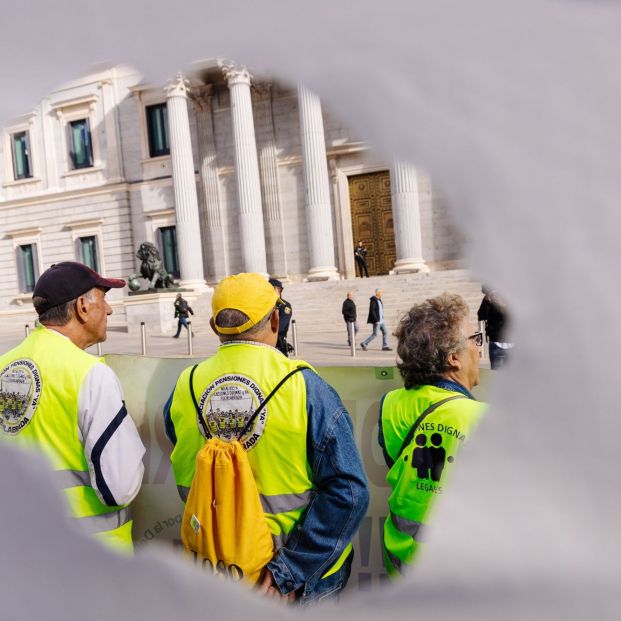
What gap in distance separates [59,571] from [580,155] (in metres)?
0.54

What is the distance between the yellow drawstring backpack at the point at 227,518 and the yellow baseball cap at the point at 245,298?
382mm

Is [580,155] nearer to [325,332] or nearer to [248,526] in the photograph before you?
[248,526]

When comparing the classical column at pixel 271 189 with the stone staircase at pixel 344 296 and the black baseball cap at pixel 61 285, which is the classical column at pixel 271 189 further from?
the black baseball cap at pixel 61 285

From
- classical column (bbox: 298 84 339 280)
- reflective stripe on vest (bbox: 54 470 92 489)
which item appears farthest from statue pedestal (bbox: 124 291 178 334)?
reflective stripe on vest (bbox: 54 470 92 489)

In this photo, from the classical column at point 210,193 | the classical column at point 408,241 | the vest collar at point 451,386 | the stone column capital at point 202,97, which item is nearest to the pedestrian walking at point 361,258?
the classical column at point 408,241

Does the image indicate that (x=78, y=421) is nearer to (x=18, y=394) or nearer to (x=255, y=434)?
(x=18, y=394)

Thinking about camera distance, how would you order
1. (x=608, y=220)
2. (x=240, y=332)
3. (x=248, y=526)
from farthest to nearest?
(x=240, y=332), (x=248, y=526), (x=608, y=220)

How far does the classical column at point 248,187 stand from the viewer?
2328 cm

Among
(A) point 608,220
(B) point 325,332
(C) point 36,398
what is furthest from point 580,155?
(B) point 325,332

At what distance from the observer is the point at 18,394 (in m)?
1.69

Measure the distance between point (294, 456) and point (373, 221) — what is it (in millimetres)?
22895

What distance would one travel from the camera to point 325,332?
1819 centimetres

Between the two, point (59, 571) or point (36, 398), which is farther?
point (36, 398)

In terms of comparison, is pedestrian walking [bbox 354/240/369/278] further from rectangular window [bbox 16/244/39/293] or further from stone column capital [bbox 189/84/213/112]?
rectangular window [bbox 16/244/39/293]
